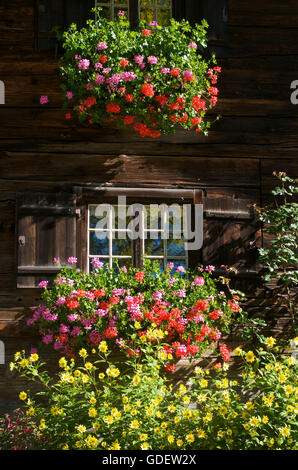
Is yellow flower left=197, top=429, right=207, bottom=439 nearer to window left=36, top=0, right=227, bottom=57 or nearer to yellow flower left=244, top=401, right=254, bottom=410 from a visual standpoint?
yellow flower left=244, top=401, right=254, bottom=410

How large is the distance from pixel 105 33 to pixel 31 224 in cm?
218

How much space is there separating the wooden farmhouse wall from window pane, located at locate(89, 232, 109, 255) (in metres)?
0.58

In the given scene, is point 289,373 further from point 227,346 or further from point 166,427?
point 227,346

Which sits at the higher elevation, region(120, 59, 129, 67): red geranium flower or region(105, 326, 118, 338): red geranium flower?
region(120, 59, 129, 67): red geranium flower

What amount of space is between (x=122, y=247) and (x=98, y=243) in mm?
279

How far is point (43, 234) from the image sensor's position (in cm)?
634

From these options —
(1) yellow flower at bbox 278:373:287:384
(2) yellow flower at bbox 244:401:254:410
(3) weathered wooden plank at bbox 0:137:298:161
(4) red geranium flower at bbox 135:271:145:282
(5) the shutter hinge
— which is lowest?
(2) yellow flower at bbox 244:401:254:410

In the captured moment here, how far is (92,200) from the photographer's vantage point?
659 cm

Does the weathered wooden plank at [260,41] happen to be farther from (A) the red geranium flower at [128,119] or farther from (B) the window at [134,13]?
(A) the red geranium flower at [128,119]

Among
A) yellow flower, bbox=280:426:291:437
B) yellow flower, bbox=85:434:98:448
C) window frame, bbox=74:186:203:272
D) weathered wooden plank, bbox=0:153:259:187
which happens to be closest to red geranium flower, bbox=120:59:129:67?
weathered wooden plank, bbox=0:153:259:187

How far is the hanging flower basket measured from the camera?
20.1ft

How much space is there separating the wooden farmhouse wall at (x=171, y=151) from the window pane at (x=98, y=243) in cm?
58

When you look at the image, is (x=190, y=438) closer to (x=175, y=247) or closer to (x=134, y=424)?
(x=134, y=424)
